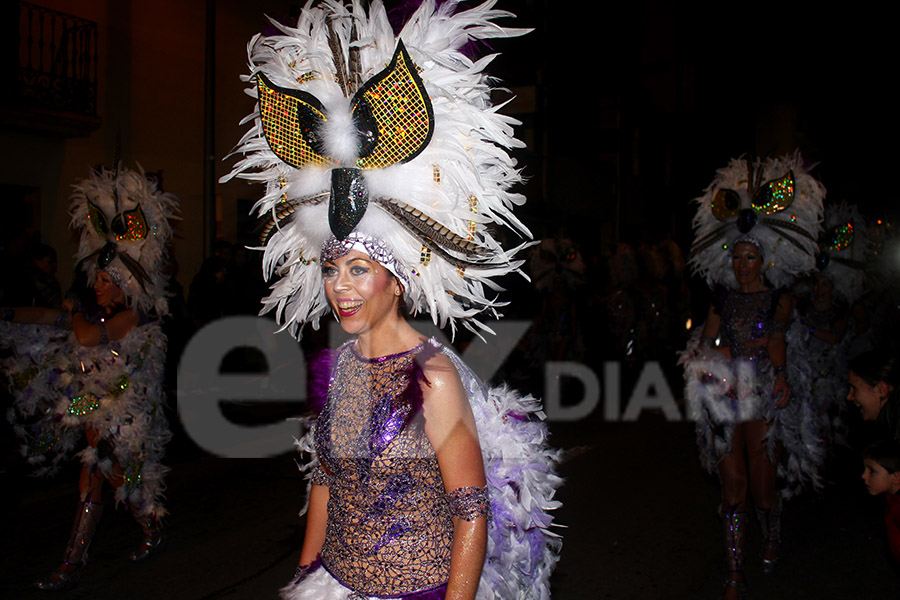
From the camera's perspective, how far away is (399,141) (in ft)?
7.48

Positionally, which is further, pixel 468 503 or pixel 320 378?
pixel 320 378

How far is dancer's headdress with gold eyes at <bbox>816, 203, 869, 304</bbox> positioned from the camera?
837 centimetres

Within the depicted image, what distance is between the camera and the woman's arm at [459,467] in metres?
2.17

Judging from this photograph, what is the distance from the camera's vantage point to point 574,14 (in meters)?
27.4

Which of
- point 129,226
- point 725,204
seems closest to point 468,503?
point 129,226

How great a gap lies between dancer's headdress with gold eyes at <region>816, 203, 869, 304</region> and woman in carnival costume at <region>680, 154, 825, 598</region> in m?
3.06

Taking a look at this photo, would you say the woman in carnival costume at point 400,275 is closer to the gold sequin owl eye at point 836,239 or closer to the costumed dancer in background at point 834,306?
the costumed dancer in background at point 834,306

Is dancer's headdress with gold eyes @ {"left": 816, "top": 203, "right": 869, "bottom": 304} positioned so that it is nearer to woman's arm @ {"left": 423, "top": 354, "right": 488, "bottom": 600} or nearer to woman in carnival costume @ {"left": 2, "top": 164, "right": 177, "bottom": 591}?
woman in carnival costume @ {"left": 2, "top": 164, "right": 177, "bottom": 591}

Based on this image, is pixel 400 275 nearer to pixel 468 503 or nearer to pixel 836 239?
pixel 468 503

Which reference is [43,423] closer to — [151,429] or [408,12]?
[151,429]

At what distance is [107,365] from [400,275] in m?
3.21

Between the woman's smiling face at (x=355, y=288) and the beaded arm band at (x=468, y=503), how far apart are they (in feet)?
1.88

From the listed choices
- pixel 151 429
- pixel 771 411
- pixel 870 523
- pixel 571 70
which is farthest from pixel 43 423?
pixel 571 70

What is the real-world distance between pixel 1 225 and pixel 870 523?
12.2m
